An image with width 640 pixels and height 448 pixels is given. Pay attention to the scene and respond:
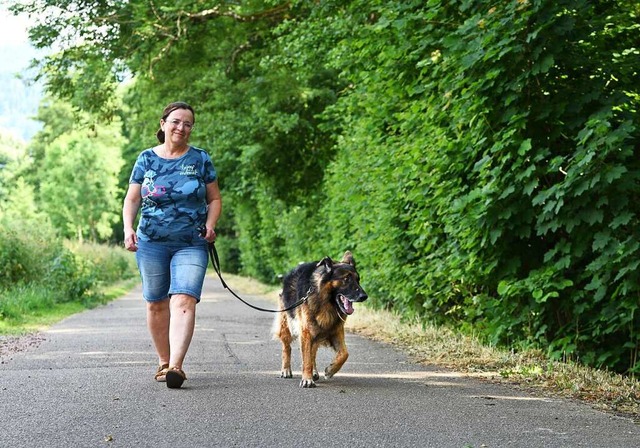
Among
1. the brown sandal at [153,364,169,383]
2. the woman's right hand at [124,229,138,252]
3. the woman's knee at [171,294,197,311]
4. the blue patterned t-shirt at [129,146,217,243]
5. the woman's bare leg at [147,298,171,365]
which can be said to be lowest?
the brown sandal at [153,364,169,383]

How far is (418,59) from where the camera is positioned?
10.8 metres

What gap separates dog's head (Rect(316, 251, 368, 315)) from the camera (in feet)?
24.8

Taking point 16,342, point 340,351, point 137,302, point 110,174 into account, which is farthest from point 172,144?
point 110,174

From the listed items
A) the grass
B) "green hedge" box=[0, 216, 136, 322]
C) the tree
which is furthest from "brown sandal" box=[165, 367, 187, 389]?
the tree

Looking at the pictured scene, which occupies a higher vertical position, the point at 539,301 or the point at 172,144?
the point at 172,144

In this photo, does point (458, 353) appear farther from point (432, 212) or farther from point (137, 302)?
point (137, 302)

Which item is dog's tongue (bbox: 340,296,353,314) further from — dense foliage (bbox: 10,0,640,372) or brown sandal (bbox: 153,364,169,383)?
dense foliage (bbox: 10,0,640,372)

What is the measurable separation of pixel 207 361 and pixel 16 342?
3.06 metres

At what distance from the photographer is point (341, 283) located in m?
7.61

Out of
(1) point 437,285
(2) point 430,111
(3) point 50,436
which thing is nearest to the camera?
(3) point 50,436

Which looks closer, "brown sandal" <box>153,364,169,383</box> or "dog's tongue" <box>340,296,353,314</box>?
"dog's tongue" <box>340,296,353,314</box>

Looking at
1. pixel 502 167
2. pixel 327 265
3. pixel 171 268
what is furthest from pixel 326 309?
pixel 502 167

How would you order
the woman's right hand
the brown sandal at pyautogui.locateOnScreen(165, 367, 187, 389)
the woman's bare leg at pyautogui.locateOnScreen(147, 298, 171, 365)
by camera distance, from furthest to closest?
the woman's bare leg at pyautogui.locateOnScreen(147, 298, 171, 365)
the woman's right hand
the brown sandal at pyautogui.locateOnScreen(165, 367, 187, 389)

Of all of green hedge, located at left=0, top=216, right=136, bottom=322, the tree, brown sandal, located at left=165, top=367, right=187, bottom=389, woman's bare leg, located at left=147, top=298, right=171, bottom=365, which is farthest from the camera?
the tree
